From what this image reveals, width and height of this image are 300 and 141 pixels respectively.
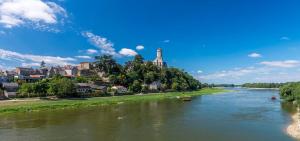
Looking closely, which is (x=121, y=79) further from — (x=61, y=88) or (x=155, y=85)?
(x=61, y=88)

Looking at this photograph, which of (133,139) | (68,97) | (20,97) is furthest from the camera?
(68,97)

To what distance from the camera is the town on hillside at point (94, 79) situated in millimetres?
72125

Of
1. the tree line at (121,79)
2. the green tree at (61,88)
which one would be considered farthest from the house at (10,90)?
the green tree at (61,88)

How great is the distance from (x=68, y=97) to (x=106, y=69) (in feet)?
144

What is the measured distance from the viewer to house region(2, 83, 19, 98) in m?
67.8

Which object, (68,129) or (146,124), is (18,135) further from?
(146,124)

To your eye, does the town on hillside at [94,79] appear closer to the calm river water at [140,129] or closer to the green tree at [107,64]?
the green tree at [107,64]

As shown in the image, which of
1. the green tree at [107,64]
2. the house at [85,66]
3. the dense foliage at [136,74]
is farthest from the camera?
the house at [85,66]

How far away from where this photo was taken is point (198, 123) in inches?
1561

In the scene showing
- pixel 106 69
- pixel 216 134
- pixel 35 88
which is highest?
pixel 106 69

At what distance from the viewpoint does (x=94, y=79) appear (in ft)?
352

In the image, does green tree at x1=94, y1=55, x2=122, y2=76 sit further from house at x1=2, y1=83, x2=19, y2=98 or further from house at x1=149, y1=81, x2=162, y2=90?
house at x1=2, y1=83, x2=19, y2=98

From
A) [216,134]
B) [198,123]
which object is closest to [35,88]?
[198,123]

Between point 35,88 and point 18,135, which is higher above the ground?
point 35,88
